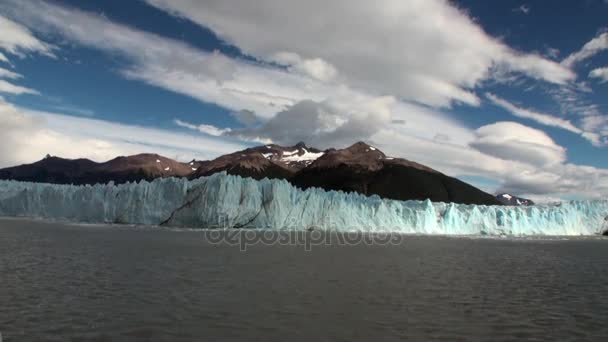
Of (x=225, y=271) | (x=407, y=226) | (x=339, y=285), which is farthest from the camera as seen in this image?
(x=407, y=226)

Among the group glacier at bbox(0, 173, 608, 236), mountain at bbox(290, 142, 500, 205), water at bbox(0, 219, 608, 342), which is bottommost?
water at bbox(0, 219, 608, 342)

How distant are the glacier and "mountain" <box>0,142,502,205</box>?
Answer: 204 ft

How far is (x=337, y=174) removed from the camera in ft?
499

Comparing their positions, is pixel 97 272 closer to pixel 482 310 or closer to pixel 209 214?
pixel 482 310

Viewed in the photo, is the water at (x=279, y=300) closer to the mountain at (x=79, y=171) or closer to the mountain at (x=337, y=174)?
the mountain at (x=337, y=174)

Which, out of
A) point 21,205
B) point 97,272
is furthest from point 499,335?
point 21,205

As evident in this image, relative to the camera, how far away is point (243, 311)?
1105 cm

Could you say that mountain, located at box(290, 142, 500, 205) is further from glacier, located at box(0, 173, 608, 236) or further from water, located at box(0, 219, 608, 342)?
water, located at box(0, 219, 608, 342)

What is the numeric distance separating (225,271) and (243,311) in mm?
6661

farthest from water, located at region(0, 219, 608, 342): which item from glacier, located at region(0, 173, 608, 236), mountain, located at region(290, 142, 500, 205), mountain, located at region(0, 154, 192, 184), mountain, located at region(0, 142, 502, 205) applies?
mountain, located at region(0, 154, 192, 184)

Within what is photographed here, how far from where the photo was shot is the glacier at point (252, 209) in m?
46.4

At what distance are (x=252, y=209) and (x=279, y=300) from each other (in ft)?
114

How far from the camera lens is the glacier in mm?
46375

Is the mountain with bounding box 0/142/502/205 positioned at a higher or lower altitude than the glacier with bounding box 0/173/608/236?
higher
